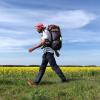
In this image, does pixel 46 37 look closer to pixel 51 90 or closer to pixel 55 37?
pixel 55 37

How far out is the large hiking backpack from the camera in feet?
56.5

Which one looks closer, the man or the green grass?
the green grass

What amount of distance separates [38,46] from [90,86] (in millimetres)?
2296

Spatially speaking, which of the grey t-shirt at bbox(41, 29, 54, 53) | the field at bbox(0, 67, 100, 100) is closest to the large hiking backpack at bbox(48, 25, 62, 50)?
the grey t-shirt at bbox(41, 29, 54, 53)

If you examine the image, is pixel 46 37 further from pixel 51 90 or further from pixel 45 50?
pixel 51 90

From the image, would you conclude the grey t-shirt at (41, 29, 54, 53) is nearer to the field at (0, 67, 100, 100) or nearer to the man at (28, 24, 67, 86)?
the man at (28, 24, 67, 86)

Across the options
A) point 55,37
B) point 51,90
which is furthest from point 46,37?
point 51,90

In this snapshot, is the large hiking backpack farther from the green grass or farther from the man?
the green grass

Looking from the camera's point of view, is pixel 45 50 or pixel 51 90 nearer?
pixel 51 90

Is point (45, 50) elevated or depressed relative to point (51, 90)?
elevated

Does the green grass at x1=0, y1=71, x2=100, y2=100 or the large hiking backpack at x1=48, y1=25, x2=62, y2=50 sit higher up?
the large hiking backpack at x1=48, y1=25, x2=62, y2=50

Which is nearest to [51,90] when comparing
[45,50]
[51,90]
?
[51,90]

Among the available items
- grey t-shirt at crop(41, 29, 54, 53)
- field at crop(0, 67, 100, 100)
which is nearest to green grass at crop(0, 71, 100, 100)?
field at crop(0, 67, 100, 100)

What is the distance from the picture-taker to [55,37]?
17.3m
